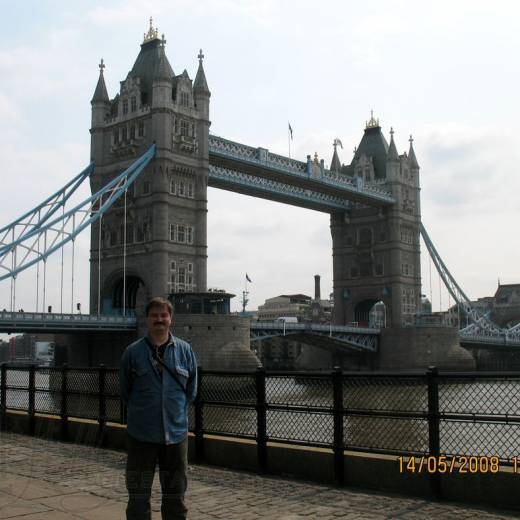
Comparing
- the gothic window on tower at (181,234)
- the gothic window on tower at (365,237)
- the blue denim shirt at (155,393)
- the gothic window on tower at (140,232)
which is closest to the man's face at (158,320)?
the blue denim shirt at (155,393)

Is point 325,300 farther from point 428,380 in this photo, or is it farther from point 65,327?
point 428,380

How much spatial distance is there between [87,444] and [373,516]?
19.0 feet

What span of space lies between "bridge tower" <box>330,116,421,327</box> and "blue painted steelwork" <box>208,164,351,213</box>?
15.6 feet

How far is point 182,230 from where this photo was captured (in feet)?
175

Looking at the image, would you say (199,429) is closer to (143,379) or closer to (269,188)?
(143,379)

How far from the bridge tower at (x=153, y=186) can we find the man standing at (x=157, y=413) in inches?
1799

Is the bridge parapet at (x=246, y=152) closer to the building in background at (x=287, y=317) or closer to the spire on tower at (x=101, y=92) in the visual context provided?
the spire on tower at (x=101, y=92)

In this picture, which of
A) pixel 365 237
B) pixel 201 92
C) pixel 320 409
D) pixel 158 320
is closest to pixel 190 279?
pixel 201 92

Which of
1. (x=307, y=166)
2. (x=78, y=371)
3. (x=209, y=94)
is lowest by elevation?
(x=78, y=371)

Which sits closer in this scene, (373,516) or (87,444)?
(373,516)

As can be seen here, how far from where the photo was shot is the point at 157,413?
17.3 ft

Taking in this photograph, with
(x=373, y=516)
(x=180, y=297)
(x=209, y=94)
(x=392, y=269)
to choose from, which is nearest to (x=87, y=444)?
(x=373, y=516)

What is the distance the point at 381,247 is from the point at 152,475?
236 feet

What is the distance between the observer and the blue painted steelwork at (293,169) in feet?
188
